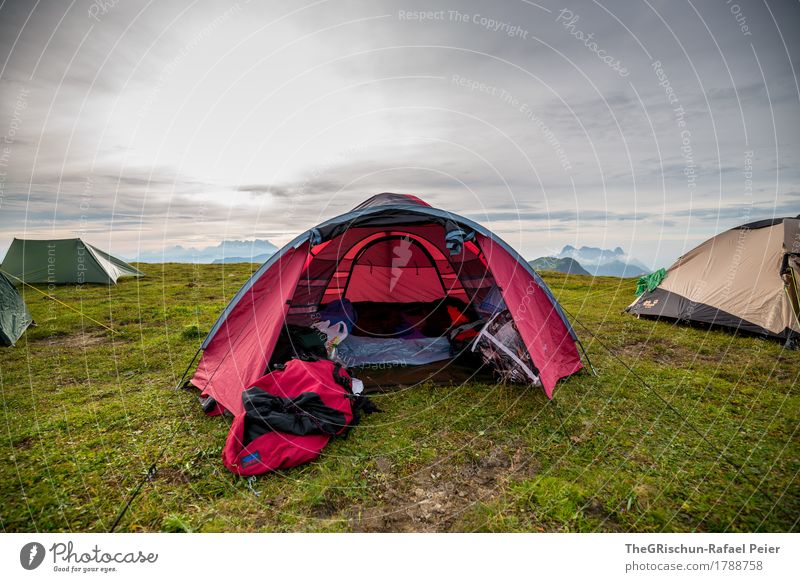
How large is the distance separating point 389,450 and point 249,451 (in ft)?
4.72

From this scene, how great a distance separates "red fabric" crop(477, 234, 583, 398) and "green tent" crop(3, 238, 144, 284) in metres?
17.6

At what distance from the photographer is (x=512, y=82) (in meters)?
7.45

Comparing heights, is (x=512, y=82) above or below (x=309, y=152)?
above

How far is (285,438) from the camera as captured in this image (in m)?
3.96

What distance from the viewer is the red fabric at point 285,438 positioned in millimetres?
3770

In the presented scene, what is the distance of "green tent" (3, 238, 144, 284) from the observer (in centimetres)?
1592
